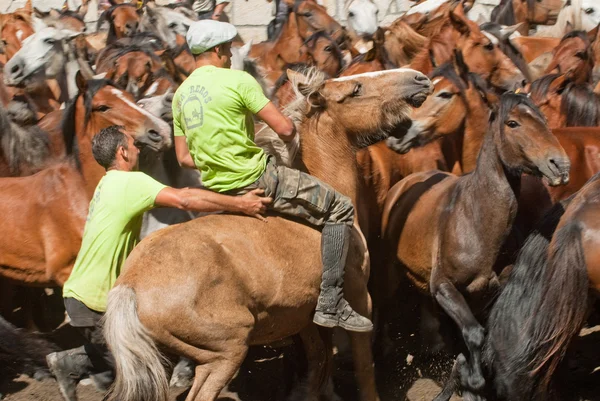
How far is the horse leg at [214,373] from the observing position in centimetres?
524

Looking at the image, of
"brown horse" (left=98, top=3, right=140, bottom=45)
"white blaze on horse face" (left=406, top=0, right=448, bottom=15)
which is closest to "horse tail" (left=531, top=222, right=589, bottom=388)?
"white blaze on horse face" (left=406, top=0, right=448, bottom=15)

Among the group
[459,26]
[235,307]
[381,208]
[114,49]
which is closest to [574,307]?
[235,307]

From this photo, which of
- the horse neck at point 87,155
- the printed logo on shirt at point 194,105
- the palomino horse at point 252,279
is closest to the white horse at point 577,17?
the palomino horse at point 252,279

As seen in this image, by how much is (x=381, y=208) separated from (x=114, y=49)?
15.0ft

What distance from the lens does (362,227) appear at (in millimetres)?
6801

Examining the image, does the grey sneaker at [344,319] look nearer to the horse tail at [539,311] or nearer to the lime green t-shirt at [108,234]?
the horse tail at [539,311]

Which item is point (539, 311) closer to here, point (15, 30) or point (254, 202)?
point (254, 202)

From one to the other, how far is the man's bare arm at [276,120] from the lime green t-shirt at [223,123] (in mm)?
41

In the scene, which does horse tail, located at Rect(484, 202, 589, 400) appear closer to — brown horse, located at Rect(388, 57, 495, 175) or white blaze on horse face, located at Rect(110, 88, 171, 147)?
brown horse, located at Rect(388, 57, 495, 175)

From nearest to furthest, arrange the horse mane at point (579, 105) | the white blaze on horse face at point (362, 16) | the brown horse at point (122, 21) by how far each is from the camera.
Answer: the horse mane at point (579, 105) → the brown horse at point (122, 21) → the white blaze on horse face at point (362, 16)

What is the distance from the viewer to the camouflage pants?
224 inches

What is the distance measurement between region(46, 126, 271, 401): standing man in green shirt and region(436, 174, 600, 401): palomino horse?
166 cm

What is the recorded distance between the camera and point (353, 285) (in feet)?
19.6

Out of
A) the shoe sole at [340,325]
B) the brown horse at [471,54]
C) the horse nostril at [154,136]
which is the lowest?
the brown horse at [471,54]
